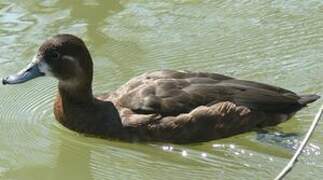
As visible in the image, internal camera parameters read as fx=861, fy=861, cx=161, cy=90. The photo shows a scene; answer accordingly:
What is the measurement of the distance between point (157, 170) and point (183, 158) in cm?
28

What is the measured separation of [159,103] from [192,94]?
11.2 inches

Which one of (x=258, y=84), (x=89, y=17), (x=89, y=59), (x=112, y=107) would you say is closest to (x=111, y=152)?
(x=112, y=107)

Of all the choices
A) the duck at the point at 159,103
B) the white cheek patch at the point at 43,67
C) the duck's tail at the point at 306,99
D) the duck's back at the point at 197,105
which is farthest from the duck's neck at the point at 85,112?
the duck's tail at the point at 306,99

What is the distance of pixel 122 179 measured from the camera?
658 centimetres

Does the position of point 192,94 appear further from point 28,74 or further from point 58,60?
point 28,74

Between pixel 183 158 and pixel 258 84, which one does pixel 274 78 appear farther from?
pixel 183 158

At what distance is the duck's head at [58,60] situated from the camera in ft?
23.4

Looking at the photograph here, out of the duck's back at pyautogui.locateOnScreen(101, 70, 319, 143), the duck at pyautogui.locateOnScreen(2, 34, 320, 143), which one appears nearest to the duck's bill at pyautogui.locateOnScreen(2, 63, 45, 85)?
the duck at pyautogui.locateOnScreen(2, 34, 320, 143)

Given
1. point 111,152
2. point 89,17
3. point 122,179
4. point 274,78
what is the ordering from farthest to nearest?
point 89,17, point 274,78, point 111,152, point 122,179

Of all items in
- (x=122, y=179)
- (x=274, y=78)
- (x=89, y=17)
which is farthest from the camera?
(x=89, y=17)

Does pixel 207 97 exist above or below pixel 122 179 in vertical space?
above

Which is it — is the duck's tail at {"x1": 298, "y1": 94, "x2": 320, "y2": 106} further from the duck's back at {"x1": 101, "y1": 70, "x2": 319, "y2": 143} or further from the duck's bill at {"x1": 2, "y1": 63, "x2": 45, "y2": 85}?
the duck's bill at {"x1": 2, "y1": 63, "x2": 45, "y2": 85}

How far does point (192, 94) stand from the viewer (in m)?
7.09

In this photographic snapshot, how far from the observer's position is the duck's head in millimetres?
7133
